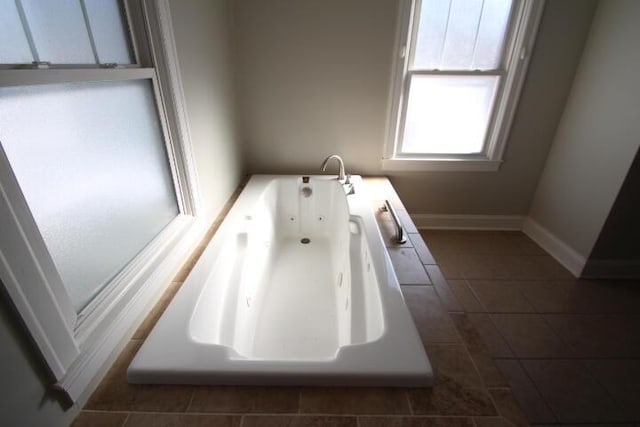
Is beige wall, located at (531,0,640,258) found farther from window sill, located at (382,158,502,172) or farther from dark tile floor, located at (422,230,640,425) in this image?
window sill, located at (382,158,502,172)

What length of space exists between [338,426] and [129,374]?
0.63m

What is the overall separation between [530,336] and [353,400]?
1.43m

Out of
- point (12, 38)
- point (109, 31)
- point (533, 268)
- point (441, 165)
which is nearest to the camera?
point (12, 38)

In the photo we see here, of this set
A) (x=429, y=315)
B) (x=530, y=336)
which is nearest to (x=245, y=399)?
(x=429, y=315)

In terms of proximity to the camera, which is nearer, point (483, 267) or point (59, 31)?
point (59, 31)

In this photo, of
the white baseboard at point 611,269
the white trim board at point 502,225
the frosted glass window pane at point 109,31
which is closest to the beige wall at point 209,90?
the frosted glass window pane at point 109,31

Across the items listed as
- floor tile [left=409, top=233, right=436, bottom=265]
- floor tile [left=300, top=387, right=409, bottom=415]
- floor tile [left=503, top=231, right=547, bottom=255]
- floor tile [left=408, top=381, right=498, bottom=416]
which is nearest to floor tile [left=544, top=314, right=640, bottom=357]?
floor tile [left=503, top=231, right=547, bottom=255]

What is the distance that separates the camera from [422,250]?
155 centimetres

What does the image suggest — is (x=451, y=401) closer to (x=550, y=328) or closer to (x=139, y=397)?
(x=139, y=397)

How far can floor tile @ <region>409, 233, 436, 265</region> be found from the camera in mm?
1465

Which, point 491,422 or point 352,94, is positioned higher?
point 352,94

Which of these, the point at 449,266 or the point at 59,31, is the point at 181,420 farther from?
the point at 449,266

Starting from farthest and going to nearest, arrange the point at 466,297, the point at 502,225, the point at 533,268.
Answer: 1. the point at 502,225
2. the point at 533,268
3. the point at 466,297

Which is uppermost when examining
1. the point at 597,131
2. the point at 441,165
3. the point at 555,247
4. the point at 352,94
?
the point at 352,94
